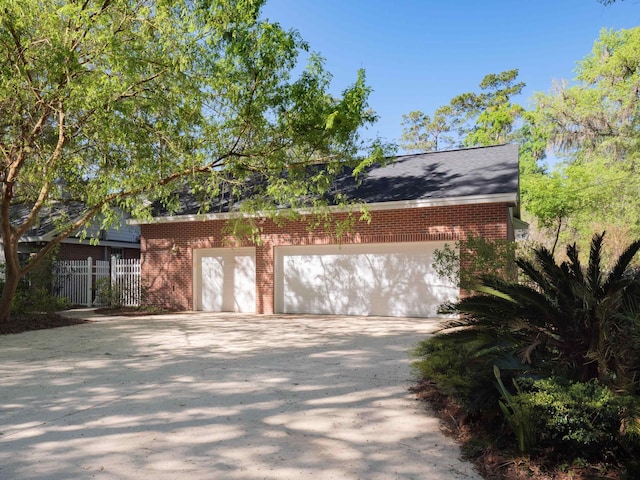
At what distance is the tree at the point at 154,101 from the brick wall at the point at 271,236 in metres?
3.03

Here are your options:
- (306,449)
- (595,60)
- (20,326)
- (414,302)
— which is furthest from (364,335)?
(595,60)

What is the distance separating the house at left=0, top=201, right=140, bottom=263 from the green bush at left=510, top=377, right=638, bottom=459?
16.0 meters

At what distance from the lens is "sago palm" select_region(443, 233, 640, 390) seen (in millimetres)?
3647

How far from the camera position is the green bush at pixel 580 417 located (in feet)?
10.2

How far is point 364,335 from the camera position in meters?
10.1

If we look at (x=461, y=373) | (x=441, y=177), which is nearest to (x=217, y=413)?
(x=461, y=373)

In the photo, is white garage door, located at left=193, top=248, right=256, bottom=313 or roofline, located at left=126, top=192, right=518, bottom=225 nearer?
roofline, located at left=126, top=192, right=518, bottom=225

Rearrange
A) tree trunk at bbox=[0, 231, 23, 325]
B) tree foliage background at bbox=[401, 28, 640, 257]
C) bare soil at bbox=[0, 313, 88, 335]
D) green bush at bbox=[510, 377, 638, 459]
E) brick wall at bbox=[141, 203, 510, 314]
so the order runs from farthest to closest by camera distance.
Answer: tree foliage background at bbox=[401, 28, 640, 257] < brick wall at bbox=[141, 203, 510, 314] < tree trunk at bbox=[0, 231, 23, 325] < bare soil at bbox=[0, 313, 88, 335] < green bush at bbox=[510, 377, 638, 459]

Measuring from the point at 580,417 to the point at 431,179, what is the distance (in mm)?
11657

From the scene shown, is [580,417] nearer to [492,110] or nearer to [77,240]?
[77,240]

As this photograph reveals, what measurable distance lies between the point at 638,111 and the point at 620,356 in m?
24.3

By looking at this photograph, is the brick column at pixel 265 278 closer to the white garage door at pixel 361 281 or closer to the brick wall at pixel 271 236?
the brick wall at pixel 271 236

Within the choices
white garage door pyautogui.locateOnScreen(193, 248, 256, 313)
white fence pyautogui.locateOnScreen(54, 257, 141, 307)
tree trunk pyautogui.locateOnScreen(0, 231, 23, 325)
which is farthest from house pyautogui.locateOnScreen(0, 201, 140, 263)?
tree trunk pyautogui.locateOnScreen(0, 231, 23, 325)

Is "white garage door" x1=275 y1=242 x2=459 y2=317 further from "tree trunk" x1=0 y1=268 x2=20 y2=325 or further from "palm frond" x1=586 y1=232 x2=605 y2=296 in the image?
"palm frond" x1=586 y1=232 x2=605 y2=296
